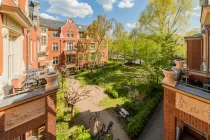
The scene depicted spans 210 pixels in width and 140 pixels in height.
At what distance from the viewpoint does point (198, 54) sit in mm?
12859

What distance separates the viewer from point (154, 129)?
11195 mm

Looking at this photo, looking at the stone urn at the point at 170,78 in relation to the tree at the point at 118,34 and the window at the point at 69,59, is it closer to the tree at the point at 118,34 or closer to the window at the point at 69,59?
the window at the point at 69,59

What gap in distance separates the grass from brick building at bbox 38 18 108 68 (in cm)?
1551

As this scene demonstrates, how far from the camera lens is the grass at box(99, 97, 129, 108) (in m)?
15.8

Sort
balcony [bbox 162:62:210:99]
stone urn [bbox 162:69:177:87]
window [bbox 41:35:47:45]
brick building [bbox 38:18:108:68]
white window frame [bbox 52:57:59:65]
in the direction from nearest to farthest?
balcony [bbox 162:62:210:99]
stone urn [bbox 162:69:177:87]
window [bbox 41:35:47:45]
brick building [bbox 38:18:108:68]
white window frame [bbox 52:57:59:65]

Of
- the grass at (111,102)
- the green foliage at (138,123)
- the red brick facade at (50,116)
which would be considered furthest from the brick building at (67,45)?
the red brick facade at (50,116)

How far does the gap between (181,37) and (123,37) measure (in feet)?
66.5

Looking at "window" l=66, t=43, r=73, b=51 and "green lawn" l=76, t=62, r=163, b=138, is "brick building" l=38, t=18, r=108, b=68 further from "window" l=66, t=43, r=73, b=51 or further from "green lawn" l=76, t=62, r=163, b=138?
"green lawn" l=76, t=62, r=163, b=138

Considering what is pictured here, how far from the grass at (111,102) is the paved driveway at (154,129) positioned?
428 centimetres

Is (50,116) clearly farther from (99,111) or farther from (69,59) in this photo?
(69,59)

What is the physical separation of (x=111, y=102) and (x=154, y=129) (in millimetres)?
6390

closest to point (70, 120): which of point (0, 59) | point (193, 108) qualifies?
point (0, 59)

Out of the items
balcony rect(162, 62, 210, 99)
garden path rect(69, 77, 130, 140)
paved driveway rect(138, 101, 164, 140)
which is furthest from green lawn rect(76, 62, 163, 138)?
balcony rect(162, 62, 210, 99)

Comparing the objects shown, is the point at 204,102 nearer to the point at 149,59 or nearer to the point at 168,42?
the point at 149,59
